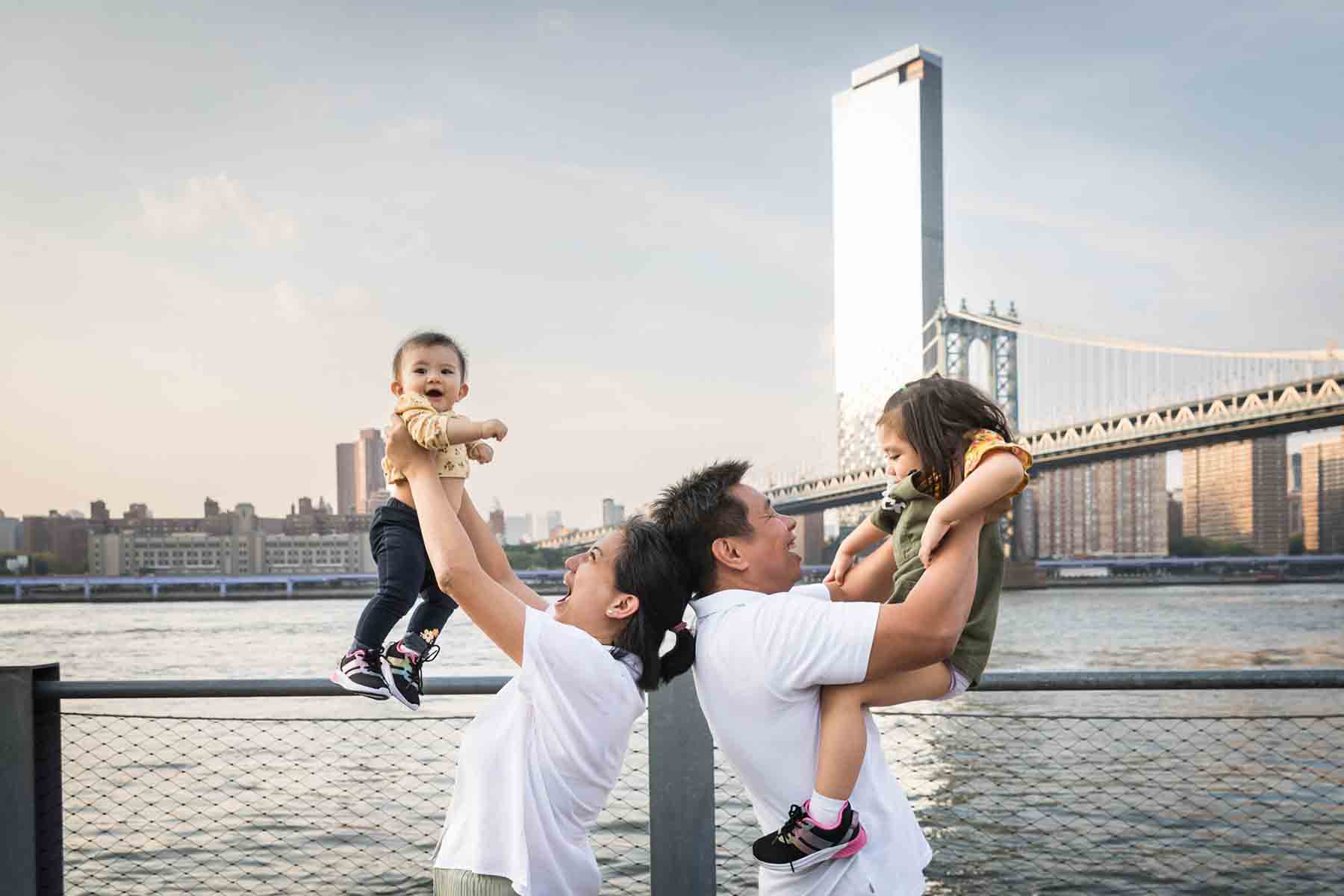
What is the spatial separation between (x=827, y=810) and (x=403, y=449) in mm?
695

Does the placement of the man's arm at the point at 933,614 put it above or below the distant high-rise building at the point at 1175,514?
above

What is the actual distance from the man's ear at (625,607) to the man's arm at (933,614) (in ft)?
0.96

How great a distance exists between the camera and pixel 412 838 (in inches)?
281

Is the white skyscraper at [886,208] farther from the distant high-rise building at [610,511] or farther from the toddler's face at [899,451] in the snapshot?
the toddler's face at [899,451]

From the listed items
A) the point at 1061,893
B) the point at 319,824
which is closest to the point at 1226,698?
the point at 1061,893

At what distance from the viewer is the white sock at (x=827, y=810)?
4.40ft

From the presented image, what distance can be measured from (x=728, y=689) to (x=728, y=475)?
27cm

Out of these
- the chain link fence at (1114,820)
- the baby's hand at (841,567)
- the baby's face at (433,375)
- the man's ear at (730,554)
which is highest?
the baby's face at (433,375)

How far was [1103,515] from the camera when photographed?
59.2m

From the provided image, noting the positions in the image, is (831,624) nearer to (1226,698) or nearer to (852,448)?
(1226,698)

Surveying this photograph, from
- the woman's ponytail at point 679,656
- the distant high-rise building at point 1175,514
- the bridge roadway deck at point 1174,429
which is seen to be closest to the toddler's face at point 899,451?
the woman's ponytail at point 679,656

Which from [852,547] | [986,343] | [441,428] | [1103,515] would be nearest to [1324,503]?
[1103,515]

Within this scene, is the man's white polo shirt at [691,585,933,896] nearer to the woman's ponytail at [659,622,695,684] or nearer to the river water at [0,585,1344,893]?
the woman's ponytail at [659,622,695,684]

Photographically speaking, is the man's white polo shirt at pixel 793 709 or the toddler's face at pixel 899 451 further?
the toddler's face at pixel 899 451
